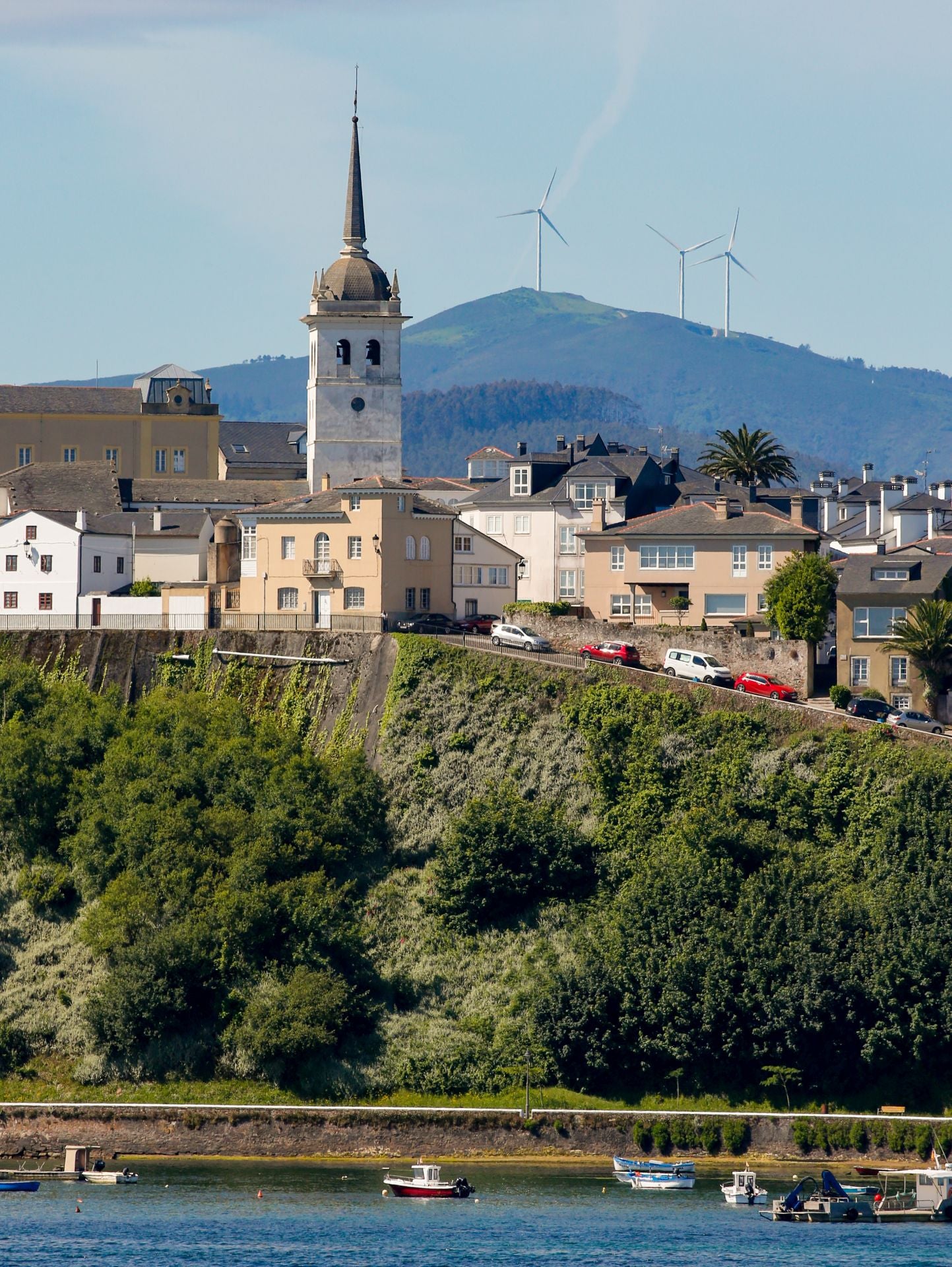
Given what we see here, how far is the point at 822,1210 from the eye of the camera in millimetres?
64000

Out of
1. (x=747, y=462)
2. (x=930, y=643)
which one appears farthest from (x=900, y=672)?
(x=747, y=462)

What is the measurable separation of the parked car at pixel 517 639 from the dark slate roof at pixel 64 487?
88.2ft

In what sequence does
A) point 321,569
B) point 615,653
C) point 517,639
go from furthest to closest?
1. point 321,569
2. point 517,639
3. point 615,653

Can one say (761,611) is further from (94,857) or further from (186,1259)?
(186,1259)

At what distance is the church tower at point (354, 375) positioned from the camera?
111m

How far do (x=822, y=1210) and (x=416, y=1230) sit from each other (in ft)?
39.1

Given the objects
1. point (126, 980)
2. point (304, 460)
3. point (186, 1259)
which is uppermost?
point (304, 460)

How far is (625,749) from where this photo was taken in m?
79.6

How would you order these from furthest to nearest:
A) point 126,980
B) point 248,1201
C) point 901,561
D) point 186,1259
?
1. point 901,561
2. point 126,980
3. point 248,1201
4. point 186,1259

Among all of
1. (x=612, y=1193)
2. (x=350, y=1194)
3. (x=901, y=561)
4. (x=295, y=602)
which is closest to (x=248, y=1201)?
(x=350, y=1194)

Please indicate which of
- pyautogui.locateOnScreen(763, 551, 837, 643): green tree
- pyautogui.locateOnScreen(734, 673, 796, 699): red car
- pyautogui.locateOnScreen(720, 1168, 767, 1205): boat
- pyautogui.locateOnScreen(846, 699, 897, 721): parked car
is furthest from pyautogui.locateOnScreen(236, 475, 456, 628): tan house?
pyautogui.locateOnScreen(720, 1168, 767, 1205): boat

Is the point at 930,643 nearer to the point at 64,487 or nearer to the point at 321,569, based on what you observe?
the point at 321,569

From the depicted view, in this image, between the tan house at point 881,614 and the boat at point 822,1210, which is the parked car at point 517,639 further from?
the boat at point 822,1210

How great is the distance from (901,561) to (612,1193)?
35.5m
